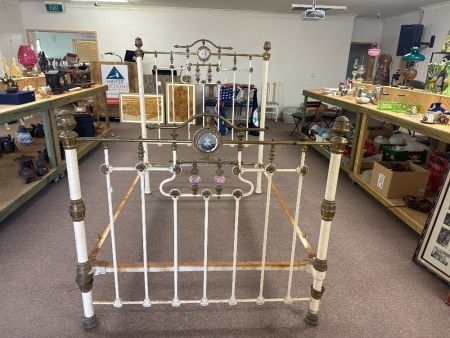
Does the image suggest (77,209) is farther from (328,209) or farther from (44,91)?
A: (44,91)

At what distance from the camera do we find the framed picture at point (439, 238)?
199 centimetres

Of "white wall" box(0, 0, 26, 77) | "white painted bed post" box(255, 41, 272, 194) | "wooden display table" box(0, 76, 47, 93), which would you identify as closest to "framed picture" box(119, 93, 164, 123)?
"wooden display table" box(0, 76, 47, 93)

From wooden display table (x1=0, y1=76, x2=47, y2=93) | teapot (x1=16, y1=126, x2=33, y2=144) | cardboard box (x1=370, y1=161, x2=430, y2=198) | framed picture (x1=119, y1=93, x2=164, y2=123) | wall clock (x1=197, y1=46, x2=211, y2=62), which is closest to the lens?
cardboard box (x1=370, y1=161, x2=430, y2=198)

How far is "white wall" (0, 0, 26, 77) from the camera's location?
6.24 metres

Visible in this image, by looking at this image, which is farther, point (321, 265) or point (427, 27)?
point (427, 27)

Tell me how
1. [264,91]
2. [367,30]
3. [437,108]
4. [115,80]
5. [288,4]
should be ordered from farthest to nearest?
[367,30] < [115,80] < [288,4] < [264,91] < [437,108]

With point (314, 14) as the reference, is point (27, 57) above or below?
below

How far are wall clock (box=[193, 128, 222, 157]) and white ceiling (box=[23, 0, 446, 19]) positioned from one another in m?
5.50

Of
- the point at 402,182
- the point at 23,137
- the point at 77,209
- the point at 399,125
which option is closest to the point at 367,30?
the point at 399,125

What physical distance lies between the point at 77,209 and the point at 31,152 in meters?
3.14

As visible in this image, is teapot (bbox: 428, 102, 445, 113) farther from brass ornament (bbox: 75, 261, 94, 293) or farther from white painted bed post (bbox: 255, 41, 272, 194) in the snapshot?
brass ornament (bbox: 75, 261, 94, 293)

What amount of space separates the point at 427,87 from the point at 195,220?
282 cm

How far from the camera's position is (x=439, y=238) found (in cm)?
204

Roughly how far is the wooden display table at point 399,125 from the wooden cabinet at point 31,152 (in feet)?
10.7
